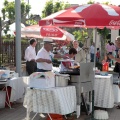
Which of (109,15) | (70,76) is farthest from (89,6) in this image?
(70,76)

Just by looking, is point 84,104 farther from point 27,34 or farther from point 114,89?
point 27,34

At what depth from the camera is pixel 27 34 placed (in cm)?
1350

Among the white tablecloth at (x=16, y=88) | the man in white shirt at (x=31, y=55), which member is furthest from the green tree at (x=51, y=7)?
the white tablecloth at (x=16, y=88)

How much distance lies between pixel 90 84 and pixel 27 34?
7.14 metres

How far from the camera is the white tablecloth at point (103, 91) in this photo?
7281 millimetres

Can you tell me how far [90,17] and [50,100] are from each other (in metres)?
1.90

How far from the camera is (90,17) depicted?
6473 millimetres

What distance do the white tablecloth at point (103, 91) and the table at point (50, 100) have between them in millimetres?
1274

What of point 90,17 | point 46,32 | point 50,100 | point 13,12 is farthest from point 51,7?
point 50,100

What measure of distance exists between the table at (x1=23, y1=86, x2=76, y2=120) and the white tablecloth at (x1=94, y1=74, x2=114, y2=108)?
127 cm

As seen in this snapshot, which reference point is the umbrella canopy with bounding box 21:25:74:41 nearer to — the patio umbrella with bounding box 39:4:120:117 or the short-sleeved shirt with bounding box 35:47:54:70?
the short-sleeved shirt with bounding box 35:47:54:70

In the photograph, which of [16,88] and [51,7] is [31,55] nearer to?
[16,88]

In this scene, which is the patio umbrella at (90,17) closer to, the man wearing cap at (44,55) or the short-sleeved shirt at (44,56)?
the man wearing cap at (44,55)

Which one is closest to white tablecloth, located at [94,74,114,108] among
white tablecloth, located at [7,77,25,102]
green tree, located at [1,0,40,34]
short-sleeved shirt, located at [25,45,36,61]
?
white tablecloth, located at [7,77,25,102]
